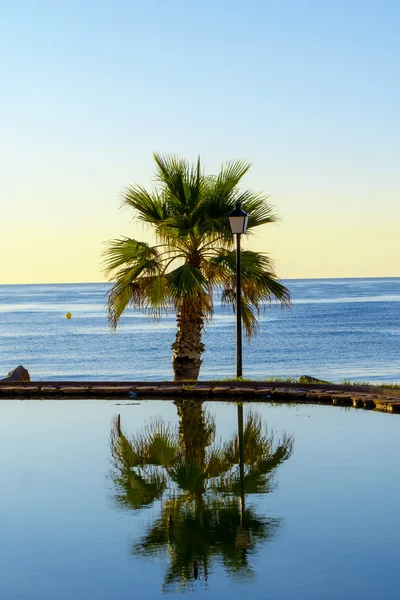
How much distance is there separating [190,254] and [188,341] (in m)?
1.89

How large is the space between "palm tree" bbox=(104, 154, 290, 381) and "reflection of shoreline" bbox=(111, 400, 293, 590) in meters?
5.69

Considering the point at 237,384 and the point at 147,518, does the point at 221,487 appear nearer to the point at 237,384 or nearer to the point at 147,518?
the point at 147,518

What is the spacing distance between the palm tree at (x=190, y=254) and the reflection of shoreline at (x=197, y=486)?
5692mm

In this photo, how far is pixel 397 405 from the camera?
47.8 ft

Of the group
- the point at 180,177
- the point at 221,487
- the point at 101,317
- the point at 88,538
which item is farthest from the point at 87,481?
the point at 101,317

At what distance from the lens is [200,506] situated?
9.10m

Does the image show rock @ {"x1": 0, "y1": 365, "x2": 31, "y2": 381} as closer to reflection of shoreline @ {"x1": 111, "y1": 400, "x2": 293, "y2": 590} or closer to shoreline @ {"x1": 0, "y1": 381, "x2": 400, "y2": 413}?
shoreline @ {"x1": 0, "y1": 381, "x2": 400, "y2": 413}

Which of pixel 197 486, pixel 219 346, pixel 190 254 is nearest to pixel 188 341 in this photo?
pixel 190 254

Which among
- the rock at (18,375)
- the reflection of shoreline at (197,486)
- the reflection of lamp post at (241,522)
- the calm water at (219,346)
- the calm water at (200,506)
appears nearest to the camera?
the calm water at (200,506)

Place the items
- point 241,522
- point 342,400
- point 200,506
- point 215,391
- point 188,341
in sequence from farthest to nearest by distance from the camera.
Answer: point 188,341
point 215,391
point 342,400
point 200,506
point 241,522

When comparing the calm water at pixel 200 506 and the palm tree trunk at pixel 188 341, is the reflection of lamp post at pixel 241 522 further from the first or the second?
the palm tree trunk at pixel 188 341

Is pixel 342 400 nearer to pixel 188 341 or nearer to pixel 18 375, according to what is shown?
pixel 188 341

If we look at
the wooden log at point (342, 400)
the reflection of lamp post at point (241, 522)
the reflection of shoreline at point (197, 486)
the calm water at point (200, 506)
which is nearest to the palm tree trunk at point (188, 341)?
the wooden log at point (342, 400)

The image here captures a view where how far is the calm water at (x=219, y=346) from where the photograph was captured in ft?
167
